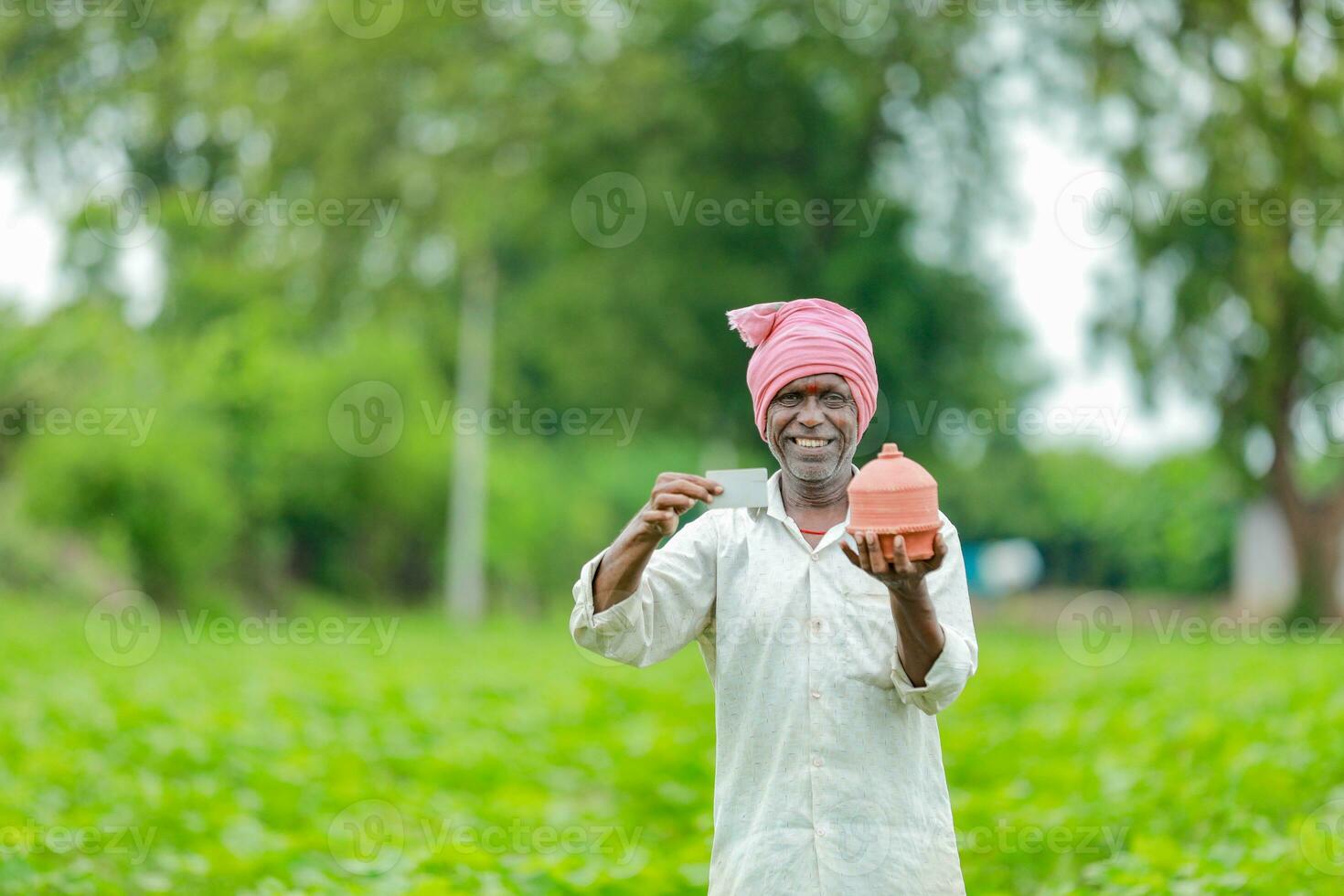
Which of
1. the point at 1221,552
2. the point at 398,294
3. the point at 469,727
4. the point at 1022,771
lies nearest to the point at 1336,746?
the point at 1022,771

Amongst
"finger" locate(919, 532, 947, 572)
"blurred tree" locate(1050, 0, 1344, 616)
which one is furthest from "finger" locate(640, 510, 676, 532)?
"blurred tree" locate(1050, 0, 1344, 616)

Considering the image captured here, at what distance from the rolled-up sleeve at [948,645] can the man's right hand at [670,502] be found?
0.44 metres


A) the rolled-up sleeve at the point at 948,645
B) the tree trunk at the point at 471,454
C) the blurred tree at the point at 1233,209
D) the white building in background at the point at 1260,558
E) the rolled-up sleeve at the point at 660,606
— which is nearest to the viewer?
the rolled-up sleeve at the point at 948,645

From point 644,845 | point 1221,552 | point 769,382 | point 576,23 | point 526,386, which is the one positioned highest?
point 576,23

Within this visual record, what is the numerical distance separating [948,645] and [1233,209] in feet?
58.3

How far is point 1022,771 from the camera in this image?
26.2ft

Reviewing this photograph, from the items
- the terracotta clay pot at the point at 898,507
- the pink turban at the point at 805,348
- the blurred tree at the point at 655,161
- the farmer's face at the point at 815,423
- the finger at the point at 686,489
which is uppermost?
the blurred tree at the point at 655,161

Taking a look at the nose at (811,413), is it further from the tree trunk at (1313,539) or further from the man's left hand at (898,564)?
the tree trunk at (1313,539)

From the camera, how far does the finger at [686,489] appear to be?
284 centimetres

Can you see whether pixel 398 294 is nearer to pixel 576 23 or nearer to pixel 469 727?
pixel 576 23

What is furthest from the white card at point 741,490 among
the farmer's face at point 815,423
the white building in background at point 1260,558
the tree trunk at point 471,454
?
the white building in background at point 1260,558

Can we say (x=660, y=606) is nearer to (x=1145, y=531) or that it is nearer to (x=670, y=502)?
(x=670, y=502)

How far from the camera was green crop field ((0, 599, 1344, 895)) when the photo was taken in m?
5.37

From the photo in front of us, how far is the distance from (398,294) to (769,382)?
79.7 ft
